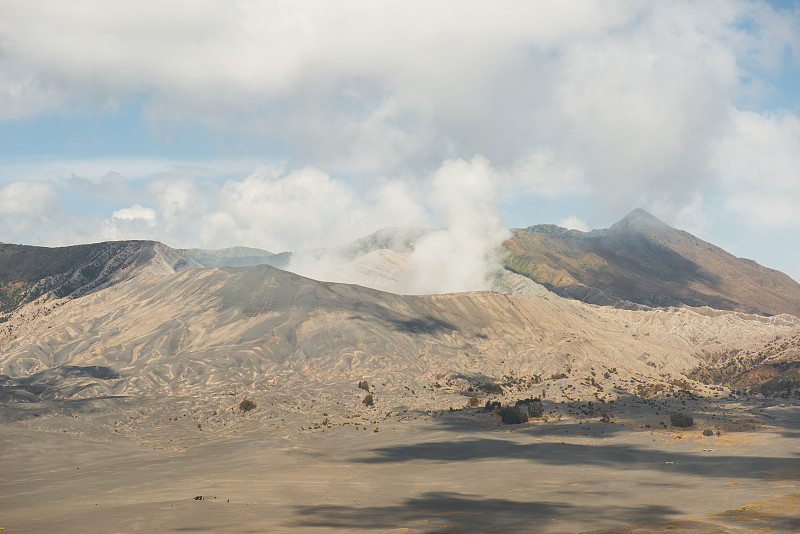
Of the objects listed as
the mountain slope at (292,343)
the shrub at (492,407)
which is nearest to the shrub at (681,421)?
the shrub at (492,407)

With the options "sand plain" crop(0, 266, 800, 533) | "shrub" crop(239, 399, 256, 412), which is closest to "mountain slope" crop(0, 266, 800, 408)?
"sand plain" crop(0, 266, 800, 533)

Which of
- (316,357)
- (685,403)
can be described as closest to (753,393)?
(685,403)

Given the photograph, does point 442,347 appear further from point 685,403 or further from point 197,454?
point 197,454

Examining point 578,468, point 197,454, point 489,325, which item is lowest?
point 197,454

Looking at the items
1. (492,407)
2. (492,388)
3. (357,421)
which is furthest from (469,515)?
(492,388)

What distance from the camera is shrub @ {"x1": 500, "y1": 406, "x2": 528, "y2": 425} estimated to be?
80306 mm

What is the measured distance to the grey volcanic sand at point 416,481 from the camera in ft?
98.6

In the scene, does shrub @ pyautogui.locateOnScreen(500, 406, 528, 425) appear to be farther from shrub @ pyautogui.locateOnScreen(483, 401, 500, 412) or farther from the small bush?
the small bush

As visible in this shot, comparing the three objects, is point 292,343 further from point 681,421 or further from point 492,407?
Answer: point 681,421

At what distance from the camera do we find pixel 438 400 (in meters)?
103

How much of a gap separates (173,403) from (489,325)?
97.9m

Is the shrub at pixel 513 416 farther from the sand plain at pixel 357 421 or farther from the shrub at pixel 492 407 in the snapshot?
the shrub at pixel 492 407

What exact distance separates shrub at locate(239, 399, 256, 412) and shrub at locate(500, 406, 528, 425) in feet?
129

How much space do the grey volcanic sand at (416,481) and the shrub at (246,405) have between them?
1096 cm
